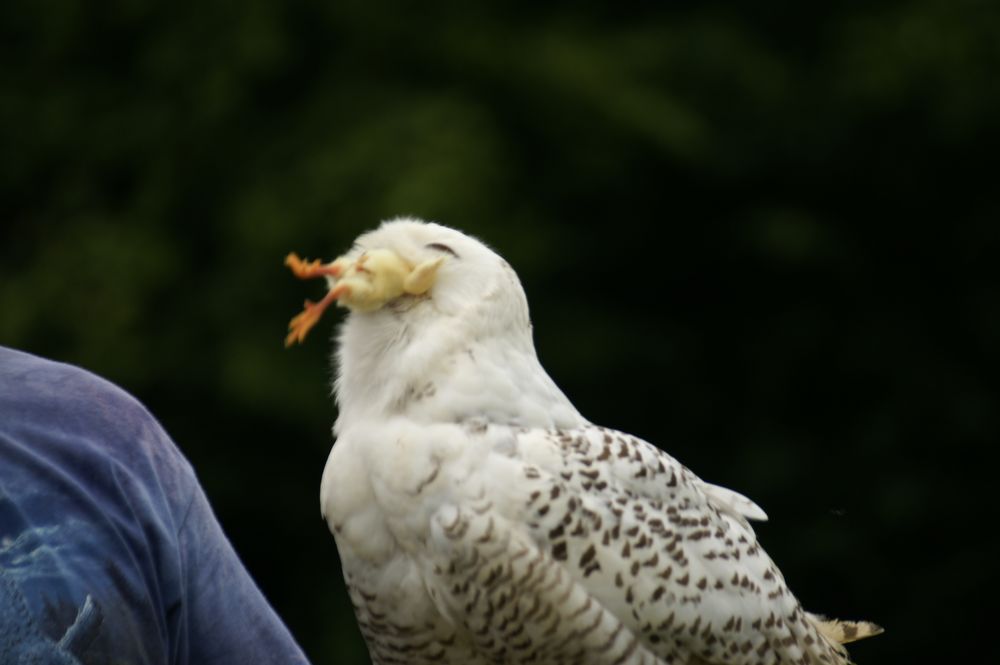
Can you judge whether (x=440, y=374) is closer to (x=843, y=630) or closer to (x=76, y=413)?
(x=76, y=413)

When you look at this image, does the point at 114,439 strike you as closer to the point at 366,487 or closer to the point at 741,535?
the point at 366,487

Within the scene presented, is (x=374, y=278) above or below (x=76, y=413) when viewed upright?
above

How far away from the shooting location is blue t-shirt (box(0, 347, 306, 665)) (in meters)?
1.12

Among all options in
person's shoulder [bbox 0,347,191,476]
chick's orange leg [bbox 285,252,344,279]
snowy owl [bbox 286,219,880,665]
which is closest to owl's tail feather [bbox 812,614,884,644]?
snowy owl [bbox 286,219,880,665]

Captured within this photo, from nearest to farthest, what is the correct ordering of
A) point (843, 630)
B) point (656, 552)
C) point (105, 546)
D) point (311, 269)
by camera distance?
point (105, 546) < point (311, 269) < point (656, 552) < point (843, 630)

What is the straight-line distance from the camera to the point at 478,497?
149 cm

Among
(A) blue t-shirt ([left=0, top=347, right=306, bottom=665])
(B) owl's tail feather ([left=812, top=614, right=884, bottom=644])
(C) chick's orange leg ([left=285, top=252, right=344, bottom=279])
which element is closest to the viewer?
(A) blue t-shirt ([left=0, top=347, right=306, bottom=665])

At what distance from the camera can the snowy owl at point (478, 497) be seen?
1.50 meters

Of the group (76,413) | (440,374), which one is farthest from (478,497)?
(76,413)

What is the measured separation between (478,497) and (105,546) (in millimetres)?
444

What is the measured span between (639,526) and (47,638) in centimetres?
72

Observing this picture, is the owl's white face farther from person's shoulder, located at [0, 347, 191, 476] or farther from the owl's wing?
person's shoulder, located at [0, 347, 191, 476]

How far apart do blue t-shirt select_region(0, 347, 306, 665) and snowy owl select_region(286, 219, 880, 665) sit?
0.81 feet

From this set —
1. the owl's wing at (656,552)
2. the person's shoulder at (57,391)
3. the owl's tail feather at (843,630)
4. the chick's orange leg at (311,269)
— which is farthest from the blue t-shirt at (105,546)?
the owl's tail feather at (843,630)
